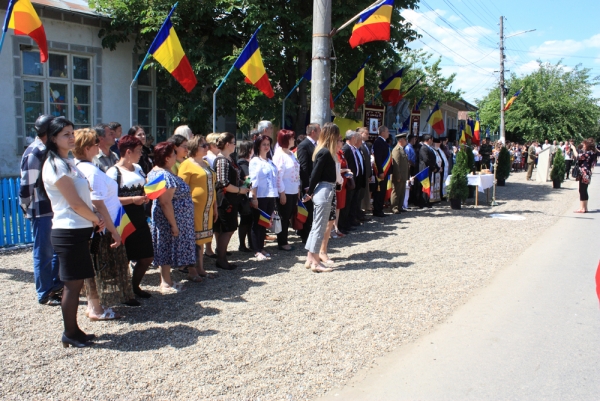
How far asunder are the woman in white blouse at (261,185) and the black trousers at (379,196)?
173 inches

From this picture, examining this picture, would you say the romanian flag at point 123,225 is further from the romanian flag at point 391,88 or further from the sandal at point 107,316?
the romanian flag at point 391,88

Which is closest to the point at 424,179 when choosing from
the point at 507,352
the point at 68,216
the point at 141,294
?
the point at 507,352

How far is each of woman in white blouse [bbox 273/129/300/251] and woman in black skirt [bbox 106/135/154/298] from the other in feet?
8.17

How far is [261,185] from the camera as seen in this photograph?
6.94m

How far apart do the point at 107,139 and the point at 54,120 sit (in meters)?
1.64

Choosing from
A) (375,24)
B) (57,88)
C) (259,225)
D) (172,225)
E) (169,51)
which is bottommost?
(259,225)

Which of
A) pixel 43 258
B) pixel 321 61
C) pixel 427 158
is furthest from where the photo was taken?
pixel 427 158

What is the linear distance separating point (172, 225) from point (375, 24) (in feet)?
21.4

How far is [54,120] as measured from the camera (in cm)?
394

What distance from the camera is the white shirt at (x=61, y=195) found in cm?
378

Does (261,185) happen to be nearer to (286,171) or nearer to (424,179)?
(286,171)

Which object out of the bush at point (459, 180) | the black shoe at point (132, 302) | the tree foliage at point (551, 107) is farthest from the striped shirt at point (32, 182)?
the tree foliage at point (551, 107)

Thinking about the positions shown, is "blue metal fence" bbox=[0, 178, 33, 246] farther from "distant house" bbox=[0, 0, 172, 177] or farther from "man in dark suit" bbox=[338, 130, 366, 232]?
"man in dark suit" bbox=[338, 130, 366, 232]

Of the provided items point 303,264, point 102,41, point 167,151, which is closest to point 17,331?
point 167,151
